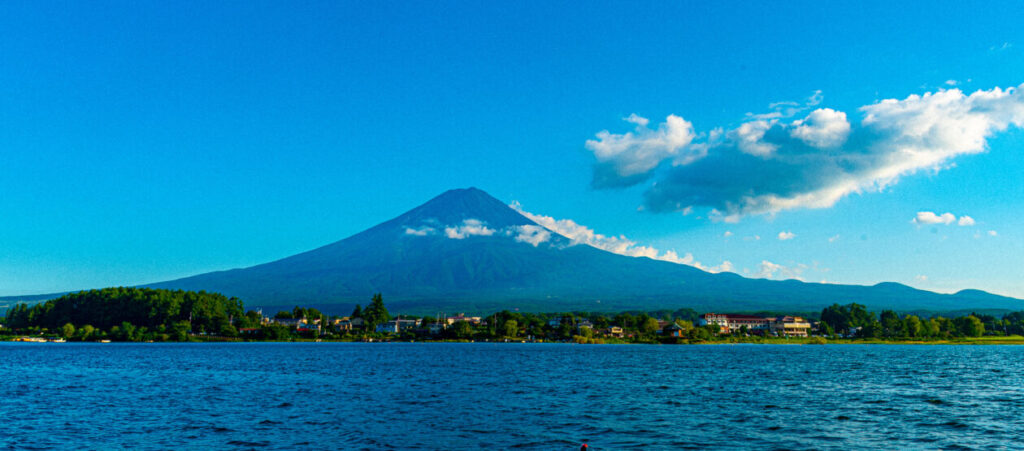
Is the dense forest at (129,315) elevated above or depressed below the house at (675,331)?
above

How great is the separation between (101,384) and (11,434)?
82.9 ft

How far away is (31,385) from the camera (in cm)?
5066

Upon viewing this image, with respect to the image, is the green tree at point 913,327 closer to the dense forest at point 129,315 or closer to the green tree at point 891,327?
the green tree at point 891,327

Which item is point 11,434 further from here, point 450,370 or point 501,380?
point 450,370

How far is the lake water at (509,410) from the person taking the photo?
1099 inches

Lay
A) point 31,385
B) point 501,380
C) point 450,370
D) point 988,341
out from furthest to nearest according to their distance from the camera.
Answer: point 988,341 < point 450,370 < point 501,380 < point 31,385

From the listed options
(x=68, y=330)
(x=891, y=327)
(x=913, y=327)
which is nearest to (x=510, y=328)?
(x=891, y=327)

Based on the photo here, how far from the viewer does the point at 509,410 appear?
37.2 metres

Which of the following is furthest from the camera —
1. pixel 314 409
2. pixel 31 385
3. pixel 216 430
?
pixel 31 385

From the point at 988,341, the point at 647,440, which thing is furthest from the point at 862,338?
the point at 647,440

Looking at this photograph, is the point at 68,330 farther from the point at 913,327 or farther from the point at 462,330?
the point at 913,327

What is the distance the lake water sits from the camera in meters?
27.9

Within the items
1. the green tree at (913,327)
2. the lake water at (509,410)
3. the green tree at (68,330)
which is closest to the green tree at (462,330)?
the green tree at (68,330)

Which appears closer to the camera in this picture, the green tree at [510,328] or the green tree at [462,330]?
the green tree at [462,330]
